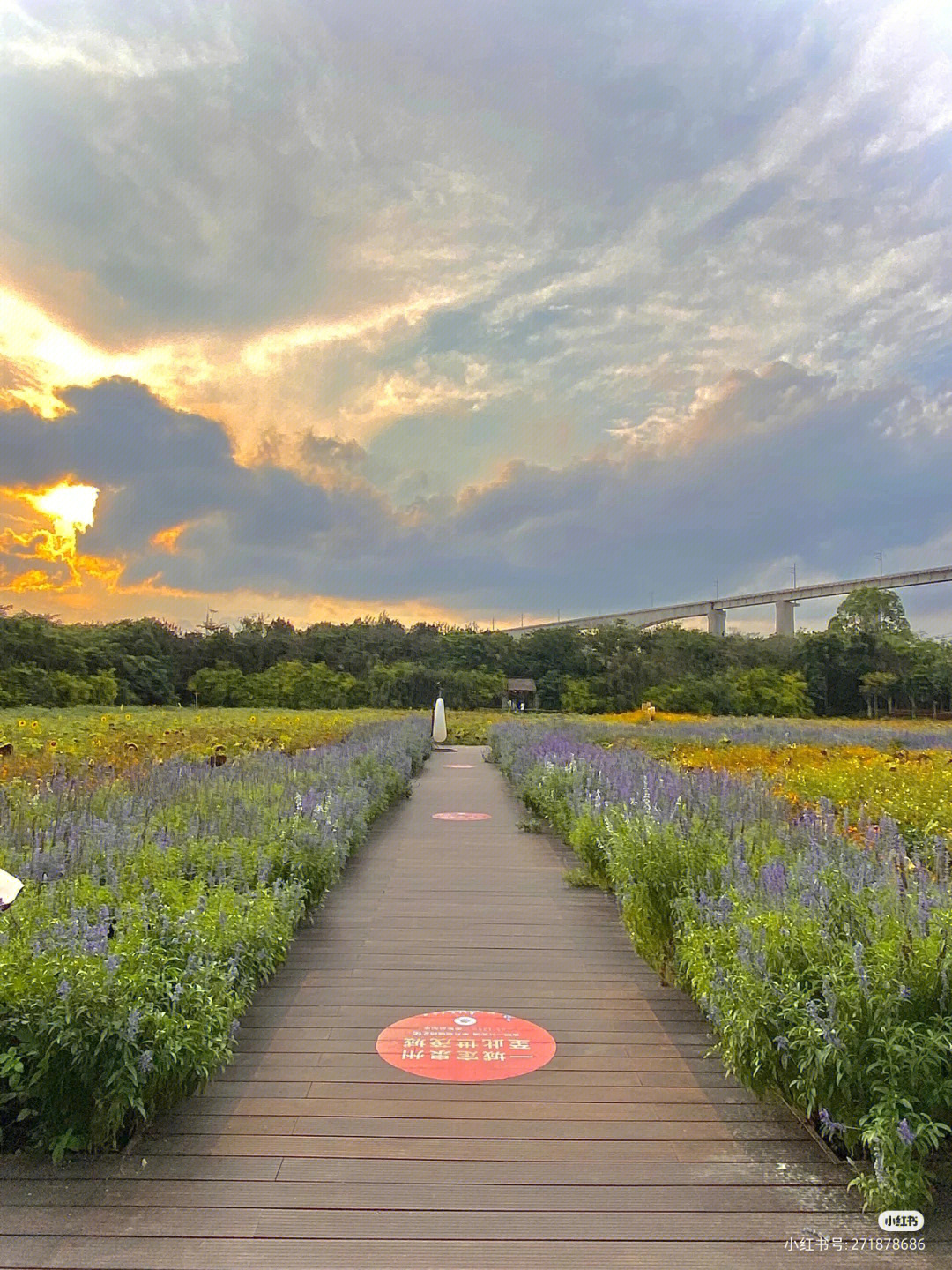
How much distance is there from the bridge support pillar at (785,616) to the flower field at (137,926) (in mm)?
69658

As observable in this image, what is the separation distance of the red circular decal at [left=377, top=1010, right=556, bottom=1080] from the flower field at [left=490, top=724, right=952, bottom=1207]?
75 cm

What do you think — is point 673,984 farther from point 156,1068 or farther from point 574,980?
point 156,1068

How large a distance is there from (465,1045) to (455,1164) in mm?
1027

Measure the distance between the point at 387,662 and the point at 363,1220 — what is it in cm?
5483

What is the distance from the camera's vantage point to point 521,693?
55.3 meters

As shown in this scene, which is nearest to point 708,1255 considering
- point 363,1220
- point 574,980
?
point 363,1220

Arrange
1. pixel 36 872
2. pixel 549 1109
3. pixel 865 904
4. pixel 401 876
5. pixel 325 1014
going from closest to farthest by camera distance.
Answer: pixel 549 1109
pixel 865 904
pixel 325 1014
pixel 36 872
pixel 401 876

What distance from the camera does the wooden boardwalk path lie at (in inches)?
97.1

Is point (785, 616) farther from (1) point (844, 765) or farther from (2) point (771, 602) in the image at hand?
(1) point (844, 765)

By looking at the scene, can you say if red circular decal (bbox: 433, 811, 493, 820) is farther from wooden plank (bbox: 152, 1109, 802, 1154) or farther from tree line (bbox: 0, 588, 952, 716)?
tree line (bbox: 0, 588, 952, 716)

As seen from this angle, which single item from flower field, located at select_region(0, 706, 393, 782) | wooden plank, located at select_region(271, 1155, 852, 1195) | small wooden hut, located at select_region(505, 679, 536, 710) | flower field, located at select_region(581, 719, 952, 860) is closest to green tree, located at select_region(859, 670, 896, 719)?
small wooden hut, located at select_region(505, 679, 536, 710)

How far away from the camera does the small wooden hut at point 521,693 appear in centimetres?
5295

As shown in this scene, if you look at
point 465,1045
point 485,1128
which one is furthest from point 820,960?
point 465,1045

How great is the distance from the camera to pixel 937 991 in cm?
295
